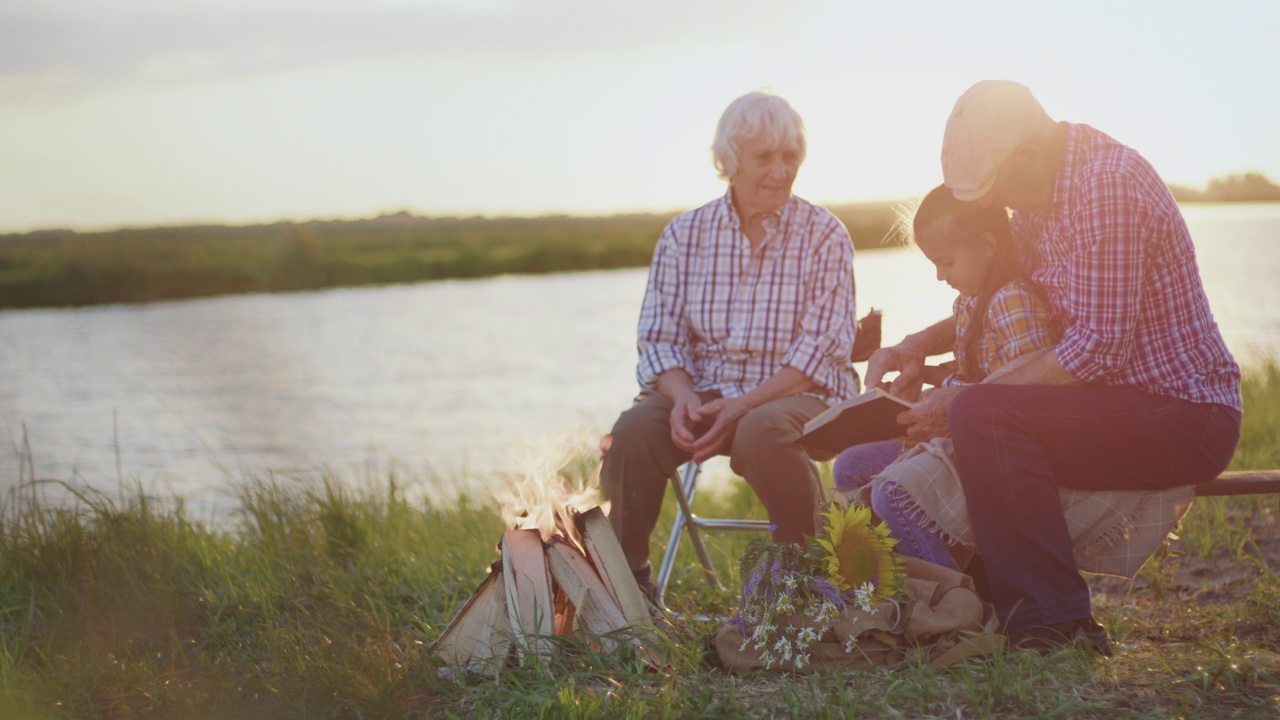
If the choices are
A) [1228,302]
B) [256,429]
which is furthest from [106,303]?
[1228,302]

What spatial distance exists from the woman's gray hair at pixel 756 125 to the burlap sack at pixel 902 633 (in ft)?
5.19

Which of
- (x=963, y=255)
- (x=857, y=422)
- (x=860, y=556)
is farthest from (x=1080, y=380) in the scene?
(x=860, y=556)

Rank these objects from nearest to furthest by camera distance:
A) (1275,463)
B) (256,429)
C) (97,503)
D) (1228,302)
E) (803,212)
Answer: (803,212)
(97,503)
(1275,463)
(256,429)
(1228,302)

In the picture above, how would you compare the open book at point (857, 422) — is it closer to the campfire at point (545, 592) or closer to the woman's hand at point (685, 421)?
the woman's hand at point (685, 421)

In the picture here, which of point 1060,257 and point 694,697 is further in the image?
point 1060,257

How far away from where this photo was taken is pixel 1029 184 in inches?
107

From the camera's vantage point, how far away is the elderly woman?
3.39 m

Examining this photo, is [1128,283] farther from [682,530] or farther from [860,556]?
[682,530]

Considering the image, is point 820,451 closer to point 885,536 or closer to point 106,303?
point 885,536

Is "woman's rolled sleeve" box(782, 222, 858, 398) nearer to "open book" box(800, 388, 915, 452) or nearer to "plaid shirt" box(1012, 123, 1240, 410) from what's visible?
"open book" box(800, 388, 915, 452)

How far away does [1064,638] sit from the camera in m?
2.59

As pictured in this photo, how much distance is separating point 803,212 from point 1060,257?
1.19m

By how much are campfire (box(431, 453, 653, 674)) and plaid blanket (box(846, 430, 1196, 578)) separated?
2.24ft

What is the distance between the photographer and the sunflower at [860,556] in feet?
8.70
